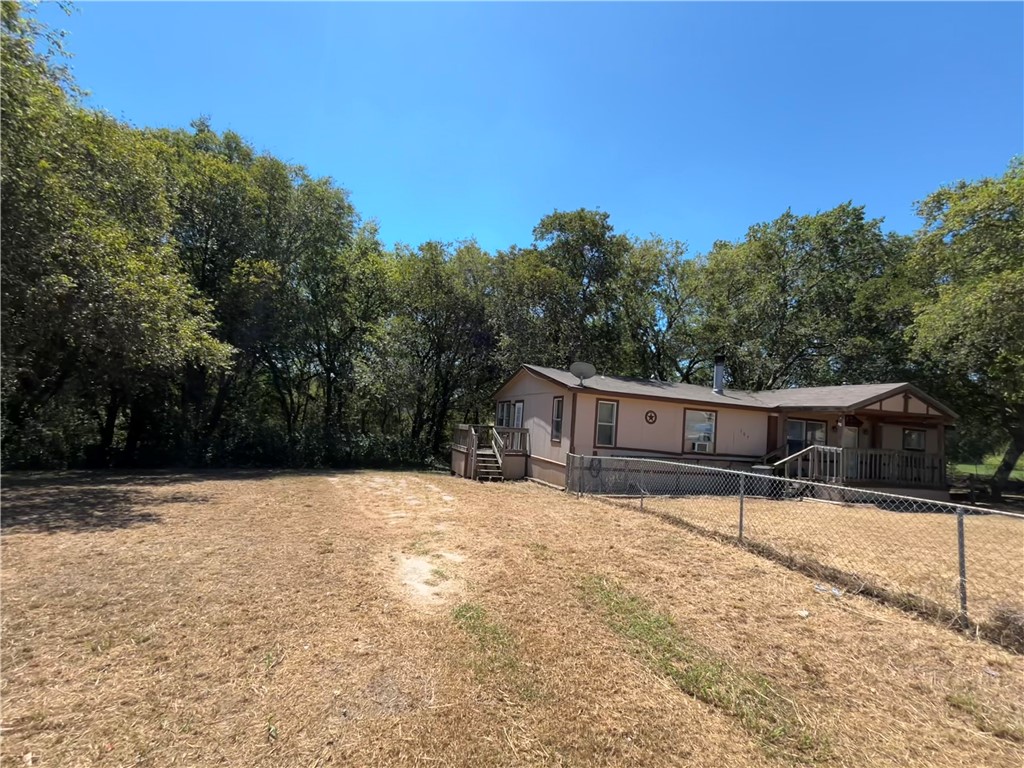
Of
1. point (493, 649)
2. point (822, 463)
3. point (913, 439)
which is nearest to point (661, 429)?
point (822, 463)

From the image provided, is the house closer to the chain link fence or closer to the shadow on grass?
the chain link fence

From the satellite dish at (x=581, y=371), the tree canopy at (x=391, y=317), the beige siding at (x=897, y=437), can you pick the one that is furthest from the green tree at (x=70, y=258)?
the beige siding at (x=897, y=437)

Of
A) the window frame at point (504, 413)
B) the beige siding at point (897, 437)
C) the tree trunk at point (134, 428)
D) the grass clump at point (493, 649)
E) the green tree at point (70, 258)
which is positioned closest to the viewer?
the grass clump at point (493, 649)

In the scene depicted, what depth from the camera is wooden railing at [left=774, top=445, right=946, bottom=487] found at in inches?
519

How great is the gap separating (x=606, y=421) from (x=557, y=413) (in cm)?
140

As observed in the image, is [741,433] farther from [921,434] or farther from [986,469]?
[986,469]

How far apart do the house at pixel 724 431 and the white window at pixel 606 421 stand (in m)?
0.03

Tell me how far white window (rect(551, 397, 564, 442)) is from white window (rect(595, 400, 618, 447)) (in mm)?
1064

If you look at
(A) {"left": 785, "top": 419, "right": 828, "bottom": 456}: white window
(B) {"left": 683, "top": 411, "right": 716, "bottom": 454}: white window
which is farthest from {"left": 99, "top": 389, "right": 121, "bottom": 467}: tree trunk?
(A) {"left": 785, "top": 419, "right": 828, "bottom": 456}: white window

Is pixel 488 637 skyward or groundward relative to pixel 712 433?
groundward

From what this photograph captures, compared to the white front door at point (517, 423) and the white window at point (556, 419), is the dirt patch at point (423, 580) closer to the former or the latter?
the white window at point (556, 419)

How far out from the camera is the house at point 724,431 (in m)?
13.7

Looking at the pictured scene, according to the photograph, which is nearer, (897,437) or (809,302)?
(897,437)

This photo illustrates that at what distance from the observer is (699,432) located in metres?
15.2
